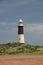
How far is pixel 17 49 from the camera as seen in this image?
103ft

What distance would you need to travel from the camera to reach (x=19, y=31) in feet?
129

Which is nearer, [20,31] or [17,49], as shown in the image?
[17,49]

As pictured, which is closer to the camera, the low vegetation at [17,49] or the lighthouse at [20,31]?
the low vegetation at [17,49]

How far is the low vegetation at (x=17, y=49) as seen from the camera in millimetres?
30131

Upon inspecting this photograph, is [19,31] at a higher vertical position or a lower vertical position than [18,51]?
higher

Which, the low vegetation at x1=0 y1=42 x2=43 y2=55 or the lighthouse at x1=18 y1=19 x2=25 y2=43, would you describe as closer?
the low vegetation at x1=0 y1=42 x2=43 y2=55

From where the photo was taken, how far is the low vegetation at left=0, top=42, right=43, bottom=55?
98.9 feet
